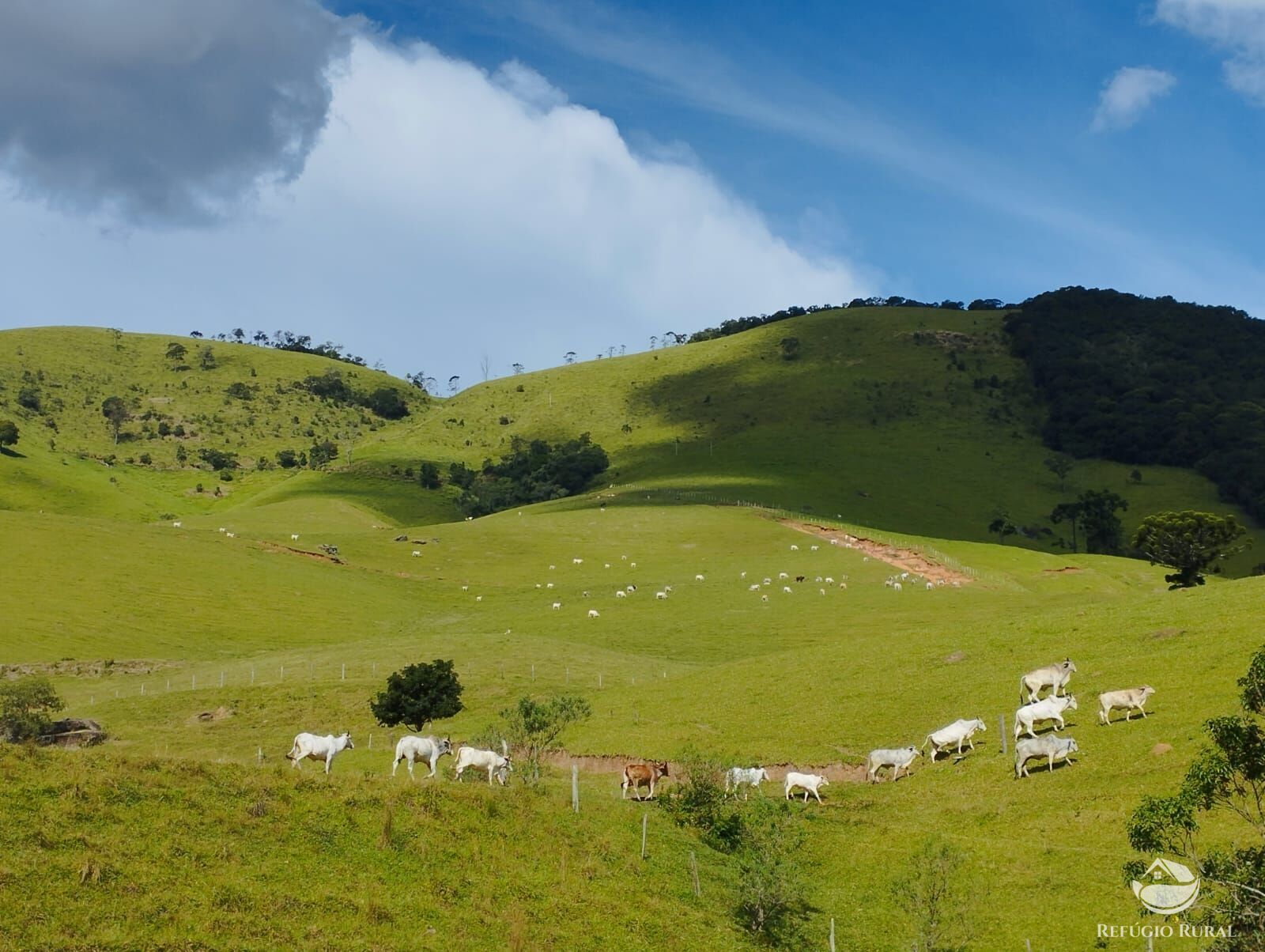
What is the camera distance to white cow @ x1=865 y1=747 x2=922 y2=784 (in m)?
34.2

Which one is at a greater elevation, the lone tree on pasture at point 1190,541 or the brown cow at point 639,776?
the lone tree on pasture at point 1190,541

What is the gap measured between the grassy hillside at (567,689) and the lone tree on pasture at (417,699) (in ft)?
3.30

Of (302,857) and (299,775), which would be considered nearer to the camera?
(302,857)

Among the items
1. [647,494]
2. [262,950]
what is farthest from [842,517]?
[262,950]

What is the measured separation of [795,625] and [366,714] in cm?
3144

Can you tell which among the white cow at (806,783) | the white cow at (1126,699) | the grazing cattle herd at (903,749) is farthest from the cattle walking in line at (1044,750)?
the white cow at (806,783)

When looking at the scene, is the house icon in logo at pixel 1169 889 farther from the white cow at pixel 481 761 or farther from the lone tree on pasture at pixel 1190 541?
the lone tree on pasture at pixel 1190 541

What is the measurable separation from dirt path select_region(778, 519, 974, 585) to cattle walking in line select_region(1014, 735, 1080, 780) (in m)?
57.9

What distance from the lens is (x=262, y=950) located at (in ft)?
59.6

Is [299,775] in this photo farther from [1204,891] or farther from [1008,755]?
[1008,755]

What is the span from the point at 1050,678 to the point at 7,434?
161 m

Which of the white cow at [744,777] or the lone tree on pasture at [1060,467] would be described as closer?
the white cow at [744,777]

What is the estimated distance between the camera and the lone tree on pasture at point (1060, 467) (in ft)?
582

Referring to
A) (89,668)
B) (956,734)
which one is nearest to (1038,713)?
(956,734)
